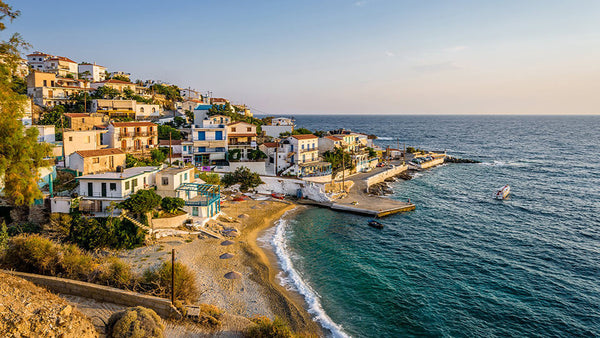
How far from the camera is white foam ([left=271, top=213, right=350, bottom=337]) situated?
73.0 feet

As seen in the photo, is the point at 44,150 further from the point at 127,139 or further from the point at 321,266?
the point at 127,139

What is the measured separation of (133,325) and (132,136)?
4751cm

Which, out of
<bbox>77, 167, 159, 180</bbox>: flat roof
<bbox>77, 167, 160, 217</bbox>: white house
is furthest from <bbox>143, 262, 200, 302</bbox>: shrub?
<bbox>77, 167, 159, 180</bbox>: flat roof

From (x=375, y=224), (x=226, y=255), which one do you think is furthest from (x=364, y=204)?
(x=226, y=255)

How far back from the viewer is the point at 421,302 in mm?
25594

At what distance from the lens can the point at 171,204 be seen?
35438 millimetres

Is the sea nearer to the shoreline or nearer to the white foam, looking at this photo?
the white foam

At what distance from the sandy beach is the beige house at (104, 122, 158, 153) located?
90.7 feet

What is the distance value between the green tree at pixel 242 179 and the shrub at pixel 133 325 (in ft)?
116

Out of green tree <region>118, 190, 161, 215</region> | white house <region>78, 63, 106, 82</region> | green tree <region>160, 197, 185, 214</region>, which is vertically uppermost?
white house <region>78, 63, 106, 82</region>

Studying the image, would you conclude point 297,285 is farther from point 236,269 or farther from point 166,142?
point 166,142

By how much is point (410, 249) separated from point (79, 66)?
105m

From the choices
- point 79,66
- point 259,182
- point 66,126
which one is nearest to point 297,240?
point 259,182

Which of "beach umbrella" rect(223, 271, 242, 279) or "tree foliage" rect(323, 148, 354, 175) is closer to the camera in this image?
"beach umbrella" rect(223, 271, 242, 279)
